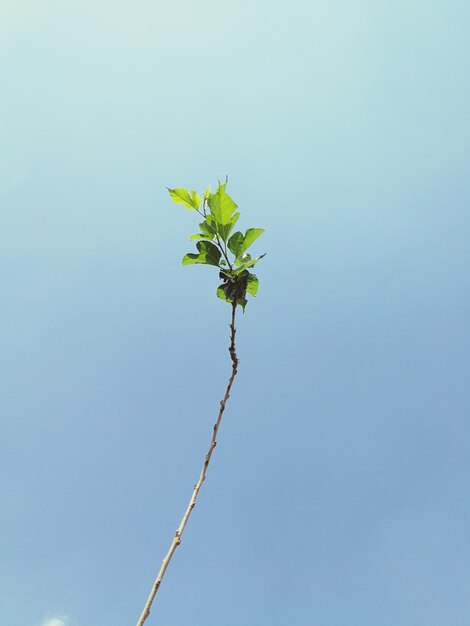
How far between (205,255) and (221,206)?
16.8 inches

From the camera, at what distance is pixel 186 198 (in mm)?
3848

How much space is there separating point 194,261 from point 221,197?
22.6 inches

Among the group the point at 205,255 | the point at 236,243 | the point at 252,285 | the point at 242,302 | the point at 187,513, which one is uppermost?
the point at 236,243

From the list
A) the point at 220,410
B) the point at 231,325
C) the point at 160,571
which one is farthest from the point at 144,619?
the point at 231,325

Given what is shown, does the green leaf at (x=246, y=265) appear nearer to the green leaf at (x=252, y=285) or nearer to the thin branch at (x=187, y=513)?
the green leaf at (x=252, y=285)

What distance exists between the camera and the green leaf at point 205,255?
12.0 ft

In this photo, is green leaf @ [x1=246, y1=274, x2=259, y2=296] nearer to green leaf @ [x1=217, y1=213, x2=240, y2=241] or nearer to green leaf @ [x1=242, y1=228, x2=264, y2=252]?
green leaf @ [x1=242, y1=228, x2=264, y2=252]

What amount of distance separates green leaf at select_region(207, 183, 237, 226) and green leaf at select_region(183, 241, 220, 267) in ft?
0.71

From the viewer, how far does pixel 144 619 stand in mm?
1752

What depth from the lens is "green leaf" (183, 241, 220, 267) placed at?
365 centimetres

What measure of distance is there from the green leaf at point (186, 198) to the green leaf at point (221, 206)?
25cm

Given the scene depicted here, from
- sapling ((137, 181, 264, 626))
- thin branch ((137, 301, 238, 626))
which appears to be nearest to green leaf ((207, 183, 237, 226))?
sapling ((137, 181, 264, 626))

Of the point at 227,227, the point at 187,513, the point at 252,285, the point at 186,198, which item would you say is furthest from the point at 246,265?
the point at 187,513

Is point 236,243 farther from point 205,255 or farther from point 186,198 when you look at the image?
point 186,198
